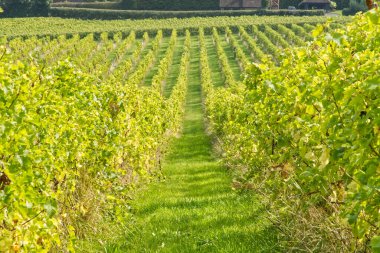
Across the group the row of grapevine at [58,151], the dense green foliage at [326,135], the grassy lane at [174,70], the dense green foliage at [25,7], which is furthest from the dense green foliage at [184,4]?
the dense green foliage at [326,135]

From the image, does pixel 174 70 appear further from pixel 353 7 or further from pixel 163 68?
pixel 353 7

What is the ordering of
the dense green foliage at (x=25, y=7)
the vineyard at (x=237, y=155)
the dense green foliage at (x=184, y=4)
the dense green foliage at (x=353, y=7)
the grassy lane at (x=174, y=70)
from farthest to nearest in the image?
the dense green foliage at (x=184, y=4) → the dense green foliage at (x=25, y=7) → the dense green foliage at (x=353, y=7) → the grassy lane at (x=174, y=70) → the vineyard at (x=237, y=155)

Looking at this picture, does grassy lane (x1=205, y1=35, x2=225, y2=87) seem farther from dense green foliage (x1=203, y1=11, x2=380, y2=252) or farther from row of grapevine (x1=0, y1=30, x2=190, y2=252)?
dense green foliage (x1=203, y1=11, x2=380, y2=252)

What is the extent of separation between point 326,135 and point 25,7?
268 ft

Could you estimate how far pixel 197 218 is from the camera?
8.38 meters

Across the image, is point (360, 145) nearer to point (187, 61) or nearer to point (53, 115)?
point (53, 115)

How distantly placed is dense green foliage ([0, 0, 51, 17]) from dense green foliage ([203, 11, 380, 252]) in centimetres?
7729

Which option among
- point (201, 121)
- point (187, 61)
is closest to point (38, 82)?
point (201, 121)

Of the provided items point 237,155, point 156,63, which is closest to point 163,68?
point 156,63

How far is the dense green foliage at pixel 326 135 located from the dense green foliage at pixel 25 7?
77286mm

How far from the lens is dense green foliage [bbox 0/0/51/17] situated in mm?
80312

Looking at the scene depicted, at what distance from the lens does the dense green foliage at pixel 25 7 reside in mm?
80312

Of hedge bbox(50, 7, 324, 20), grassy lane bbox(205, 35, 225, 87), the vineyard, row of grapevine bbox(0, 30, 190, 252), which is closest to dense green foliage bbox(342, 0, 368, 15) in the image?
hedge bbox(50, 7, 324, 20)

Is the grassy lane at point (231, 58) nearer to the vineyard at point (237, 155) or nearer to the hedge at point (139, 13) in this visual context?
the hedge at point (139, 13)
